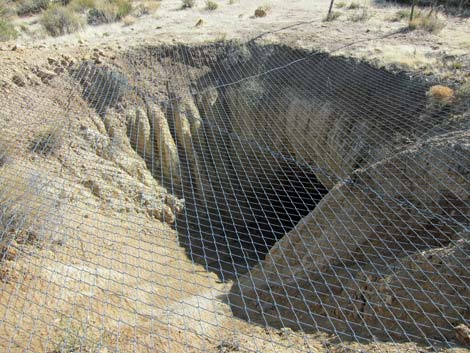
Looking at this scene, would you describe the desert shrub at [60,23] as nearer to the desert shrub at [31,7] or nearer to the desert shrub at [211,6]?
the desert shrub at [31,7]

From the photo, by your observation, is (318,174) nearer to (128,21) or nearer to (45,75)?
(45,75)

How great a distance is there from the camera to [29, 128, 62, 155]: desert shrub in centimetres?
580

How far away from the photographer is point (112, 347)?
131 inches

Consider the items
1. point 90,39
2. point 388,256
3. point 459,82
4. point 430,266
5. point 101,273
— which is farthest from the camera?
point 90,39

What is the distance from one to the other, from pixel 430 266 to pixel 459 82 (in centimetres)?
349

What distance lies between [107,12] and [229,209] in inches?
325

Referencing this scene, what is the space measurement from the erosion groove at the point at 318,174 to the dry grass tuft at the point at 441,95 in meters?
0.09

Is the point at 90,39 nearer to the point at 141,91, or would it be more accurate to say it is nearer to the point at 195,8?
the point at 141,91

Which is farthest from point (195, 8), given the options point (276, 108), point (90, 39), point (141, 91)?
point (276, 108)

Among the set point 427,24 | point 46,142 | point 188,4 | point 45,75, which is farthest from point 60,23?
point 427,24

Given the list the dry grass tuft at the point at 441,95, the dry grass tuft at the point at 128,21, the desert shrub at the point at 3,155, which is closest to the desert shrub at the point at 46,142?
the desert shrub at the point at 3,155

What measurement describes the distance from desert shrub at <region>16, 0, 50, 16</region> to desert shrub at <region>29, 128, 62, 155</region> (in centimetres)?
866

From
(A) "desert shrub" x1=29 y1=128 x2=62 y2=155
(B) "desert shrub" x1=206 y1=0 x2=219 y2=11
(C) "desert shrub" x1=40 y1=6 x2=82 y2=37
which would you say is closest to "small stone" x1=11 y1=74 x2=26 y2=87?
(A) "desert shrub" x1=29 y1=128 x2=62 y2=155

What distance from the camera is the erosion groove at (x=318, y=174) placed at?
11.9 feet
